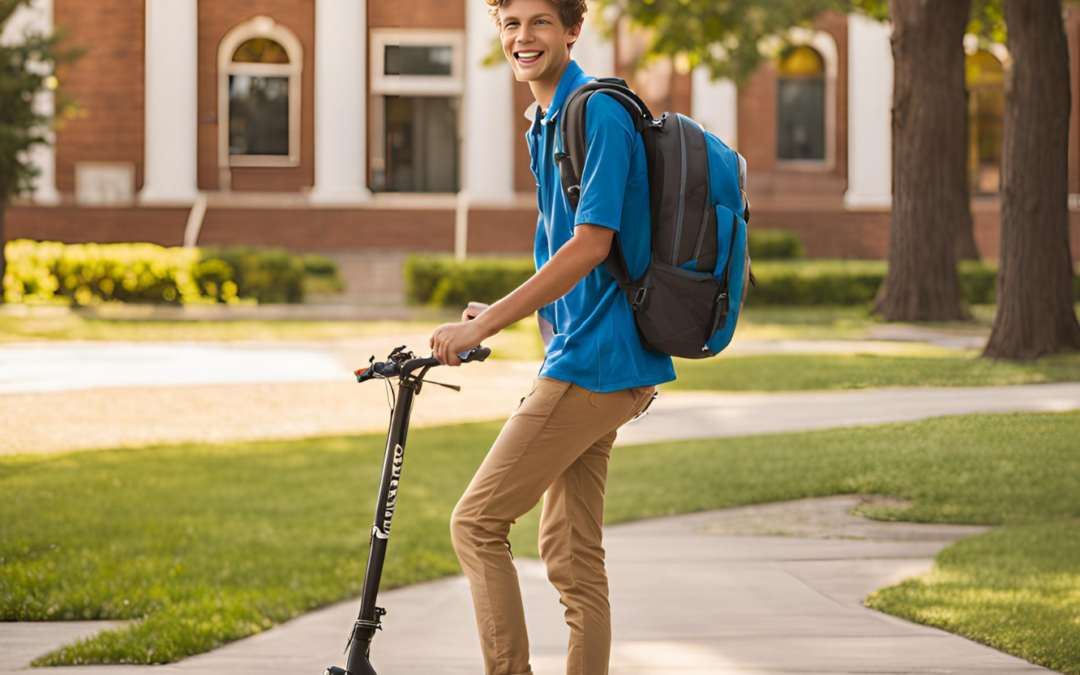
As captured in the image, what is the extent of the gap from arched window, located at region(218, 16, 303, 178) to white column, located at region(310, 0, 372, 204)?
1.79 ft

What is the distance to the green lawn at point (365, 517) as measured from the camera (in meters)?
5.38

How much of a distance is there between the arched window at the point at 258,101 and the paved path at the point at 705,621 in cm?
931

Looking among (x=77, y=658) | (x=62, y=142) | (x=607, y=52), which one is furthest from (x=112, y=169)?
(x=77, y=658)

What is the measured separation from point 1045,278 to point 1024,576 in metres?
3.97

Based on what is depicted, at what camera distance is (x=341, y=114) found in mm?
25484

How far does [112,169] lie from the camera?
2575 cm

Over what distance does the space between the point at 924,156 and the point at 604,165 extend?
400 inches

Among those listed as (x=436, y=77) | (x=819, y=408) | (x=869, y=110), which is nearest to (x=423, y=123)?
(x=436, y=77)

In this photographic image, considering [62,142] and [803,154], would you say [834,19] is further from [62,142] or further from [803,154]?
[62,142]

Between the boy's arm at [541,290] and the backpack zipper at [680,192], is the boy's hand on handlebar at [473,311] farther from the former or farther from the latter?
the backpack zipper at [680,192]

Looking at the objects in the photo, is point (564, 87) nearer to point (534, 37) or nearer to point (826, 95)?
point (534, 37)

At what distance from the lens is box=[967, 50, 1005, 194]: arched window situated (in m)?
28.9

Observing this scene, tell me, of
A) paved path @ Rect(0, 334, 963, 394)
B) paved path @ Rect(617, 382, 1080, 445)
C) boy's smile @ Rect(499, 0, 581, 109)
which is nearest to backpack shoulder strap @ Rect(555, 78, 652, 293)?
boy's smile @ Rect(499, 0, 581, 109)

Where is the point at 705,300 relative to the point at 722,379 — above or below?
above
